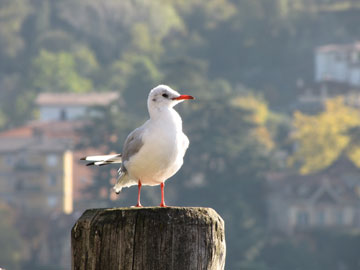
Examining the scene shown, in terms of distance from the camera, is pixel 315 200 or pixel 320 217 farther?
pixel 315 200

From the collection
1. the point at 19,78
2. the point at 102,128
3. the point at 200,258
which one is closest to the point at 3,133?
the point at 102,128

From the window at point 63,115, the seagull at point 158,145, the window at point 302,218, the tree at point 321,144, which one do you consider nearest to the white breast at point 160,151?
the seagull at point 158,145

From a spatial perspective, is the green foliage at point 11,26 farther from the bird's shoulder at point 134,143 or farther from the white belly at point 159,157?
the white belly at point 159,157

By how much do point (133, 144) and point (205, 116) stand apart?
78519 mm

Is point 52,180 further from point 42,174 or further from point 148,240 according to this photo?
point 148,240

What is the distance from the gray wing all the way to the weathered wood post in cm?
117

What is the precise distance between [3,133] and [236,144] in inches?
712

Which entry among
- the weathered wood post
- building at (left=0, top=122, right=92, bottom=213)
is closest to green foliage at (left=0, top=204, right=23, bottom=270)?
building at (left=0, top=122, right=92, bottom=213)

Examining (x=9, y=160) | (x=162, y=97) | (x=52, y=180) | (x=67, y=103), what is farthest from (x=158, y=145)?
(x=67, y=103)

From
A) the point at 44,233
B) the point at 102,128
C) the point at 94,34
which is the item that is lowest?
the point at 44,233

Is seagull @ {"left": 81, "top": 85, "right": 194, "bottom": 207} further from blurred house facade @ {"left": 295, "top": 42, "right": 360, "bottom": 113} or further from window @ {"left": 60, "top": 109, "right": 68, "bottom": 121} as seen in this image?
blurred house facade @ {"left": 295, "top": 42, "right": 360, "bottom": 113}

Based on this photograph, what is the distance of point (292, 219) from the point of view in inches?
3282

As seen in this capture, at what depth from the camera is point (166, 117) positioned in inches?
→ 210

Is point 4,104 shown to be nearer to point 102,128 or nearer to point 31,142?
point 31,142
